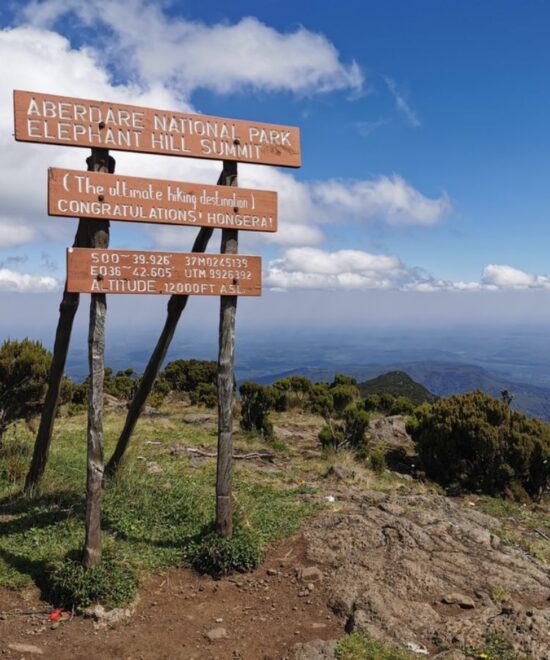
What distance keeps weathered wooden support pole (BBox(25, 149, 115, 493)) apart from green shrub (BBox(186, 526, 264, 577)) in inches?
94.7

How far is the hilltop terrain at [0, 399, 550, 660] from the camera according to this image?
14.2 feet

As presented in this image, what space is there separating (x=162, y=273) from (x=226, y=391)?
146 centimetres

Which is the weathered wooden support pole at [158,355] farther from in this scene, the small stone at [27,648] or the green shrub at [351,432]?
the green shrub at [351,432]

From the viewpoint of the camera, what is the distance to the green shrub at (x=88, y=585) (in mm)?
4699

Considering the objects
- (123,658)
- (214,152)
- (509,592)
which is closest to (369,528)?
(509,592)

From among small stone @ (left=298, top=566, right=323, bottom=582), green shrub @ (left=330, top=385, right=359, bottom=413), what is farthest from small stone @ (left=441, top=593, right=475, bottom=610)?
green shrub @ (left=330, top=385, right=359, bottom=413)

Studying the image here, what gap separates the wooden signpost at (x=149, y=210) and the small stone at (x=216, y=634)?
1292 mm

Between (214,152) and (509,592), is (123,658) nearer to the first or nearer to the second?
(509,592)

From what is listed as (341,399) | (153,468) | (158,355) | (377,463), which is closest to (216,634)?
(158,355)

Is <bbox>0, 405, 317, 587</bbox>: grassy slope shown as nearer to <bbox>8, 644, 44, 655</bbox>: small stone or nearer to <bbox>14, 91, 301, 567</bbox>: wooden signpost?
<bbox>14, 91, 301, 567</bbox>: wooden signpost

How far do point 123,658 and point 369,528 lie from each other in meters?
3.24

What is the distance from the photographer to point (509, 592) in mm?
5328

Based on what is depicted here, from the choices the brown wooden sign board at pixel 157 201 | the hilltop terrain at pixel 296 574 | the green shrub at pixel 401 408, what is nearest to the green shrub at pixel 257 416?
the hilltop terrain at pixel 296 574

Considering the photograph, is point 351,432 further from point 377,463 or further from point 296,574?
point 296,574
